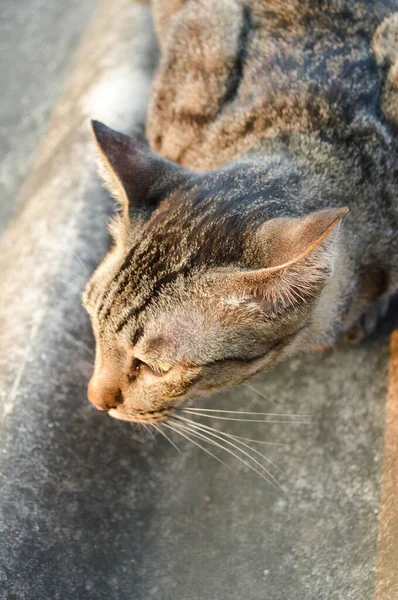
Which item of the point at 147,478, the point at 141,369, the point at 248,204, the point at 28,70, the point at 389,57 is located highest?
the point at 389,57

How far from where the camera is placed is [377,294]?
1.99 m

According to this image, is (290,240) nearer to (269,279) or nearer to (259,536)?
(269,279)

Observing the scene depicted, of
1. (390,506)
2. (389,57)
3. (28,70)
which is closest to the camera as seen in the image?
(390,506)

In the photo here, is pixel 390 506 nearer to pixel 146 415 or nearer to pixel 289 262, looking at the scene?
pixel 146 415

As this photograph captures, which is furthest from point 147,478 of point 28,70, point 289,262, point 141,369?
point 28,70

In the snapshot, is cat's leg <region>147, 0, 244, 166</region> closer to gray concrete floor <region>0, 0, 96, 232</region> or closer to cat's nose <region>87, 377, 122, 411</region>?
cat's nose <region>87, 377, 122, 411</region>

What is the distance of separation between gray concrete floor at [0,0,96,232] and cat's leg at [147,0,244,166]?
0.93 meters

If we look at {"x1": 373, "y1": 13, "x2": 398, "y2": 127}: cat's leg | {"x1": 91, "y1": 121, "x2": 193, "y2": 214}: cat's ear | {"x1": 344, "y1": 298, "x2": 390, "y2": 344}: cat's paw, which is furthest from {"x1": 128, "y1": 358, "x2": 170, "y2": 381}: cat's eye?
{"x1": 373, "y1": 13, "x2": 398, "y2": 127}: cat's leg

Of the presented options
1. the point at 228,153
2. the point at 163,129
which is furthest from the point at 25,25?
the point at 228,153

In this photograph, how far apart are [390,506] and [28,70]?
2567 mm

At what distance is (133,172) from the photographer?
1591 millimetres

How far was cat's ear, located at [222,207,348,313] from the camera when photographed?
48.9 inches

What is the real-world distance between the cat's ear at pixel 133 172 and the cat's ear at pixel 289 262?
323 mm

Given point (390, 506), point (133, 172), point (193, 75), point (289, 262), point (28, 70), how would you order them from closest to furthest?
point (289, 262), point (133, 172), point (390, 506), point (193, 75), point (28, 70)
